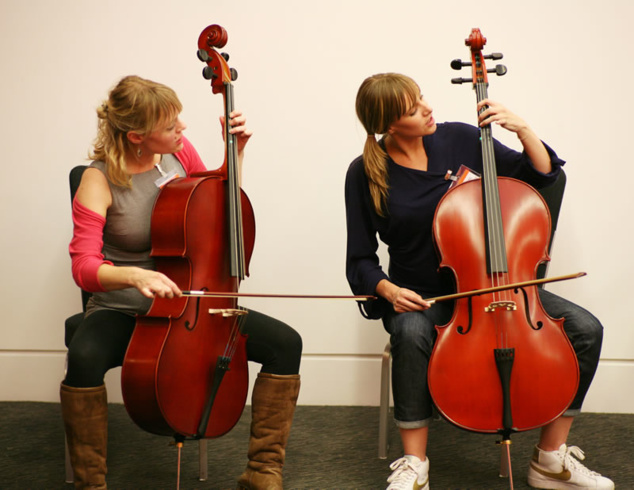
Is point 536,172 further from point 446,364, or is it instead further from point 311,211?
point 311,211

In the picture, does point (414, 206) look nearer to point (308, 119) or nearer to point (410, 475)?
point (410, 475)

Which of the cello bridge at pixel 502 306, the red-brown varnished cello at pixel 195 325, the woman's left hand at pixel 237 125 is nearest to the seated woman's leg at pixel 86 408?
the red-brown varnished cello at pixel 195 325

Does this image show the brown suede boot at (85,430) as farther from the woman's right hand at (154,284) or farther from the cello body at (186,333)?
the woman's right hand at (154,284)

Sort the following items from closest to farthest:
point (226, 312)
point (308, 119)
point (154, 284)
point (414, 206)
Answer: point (154, 284) → point (226, 312) → point (414, 206) → point (308, 119)

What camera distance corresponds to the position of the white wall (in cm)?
230

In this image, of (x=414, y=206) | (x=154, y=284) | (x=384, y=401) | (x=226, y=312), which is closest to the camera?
(x=154, y=284)

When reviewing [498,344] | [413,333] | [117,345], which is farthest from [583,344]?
[117,345]

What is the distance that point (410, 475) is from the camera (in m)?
1.58

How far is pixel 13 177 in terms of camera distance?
2.46m

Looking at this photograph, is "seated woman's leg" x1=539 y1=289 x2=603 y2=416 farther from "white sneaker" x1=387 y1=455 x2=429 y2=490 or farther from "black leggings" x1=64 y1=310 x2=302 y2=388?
"black leggings" x1=64 y1=310 x2=302 y2=388

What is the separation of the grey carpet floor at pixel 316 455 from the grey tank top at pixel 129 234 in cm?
49

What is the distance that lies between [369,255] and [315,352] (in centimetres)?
78

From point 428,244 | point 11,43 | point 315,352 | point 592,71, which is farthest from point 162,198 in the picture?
point 592,71

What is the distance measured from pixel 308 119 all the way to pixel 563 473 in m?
1.39
